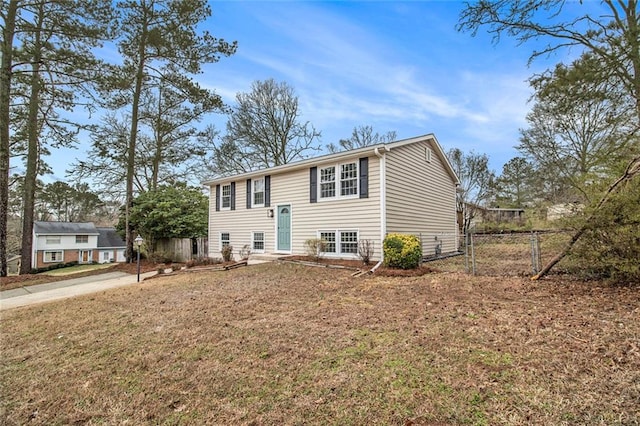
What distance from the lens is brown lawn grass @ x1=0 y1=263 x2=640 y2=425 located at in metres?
2.46

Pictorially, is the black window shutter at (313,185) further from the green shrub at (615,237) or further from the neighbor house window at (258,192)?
the green shrub at (615,237)

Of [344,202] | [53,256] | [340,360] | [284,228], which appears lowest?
[53,256]

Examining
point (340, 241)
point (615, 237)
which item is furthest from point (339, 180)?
point (615, 237)

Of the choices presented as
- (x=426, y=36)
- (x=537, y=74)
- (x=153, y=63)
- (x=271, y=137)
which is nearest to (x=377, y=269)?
(x=537, y=74)

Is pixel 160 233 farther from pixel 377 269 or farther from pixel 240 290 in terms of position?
pixel 377 269

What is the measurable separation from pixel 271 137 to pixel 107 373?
2036cm

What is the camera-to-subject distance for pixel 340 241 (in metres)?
11.0

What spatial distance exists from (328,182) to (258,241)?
15.3ft

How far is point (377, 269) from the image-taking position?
28.9 ft

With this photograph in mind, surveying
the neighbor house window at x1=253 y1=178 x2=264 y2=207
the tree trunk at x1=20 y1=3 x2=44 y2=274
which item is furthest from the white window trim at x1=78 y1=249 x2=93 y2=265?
the neighbor house window at x1=253 y1=178 x2=264 y2=207

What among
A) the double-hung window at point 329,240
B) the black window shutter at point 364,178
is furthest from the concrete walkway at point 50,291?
the black window shutter at point 364,178

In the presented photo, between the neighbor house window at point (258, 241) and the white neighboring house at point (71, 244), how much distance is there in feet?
97.8

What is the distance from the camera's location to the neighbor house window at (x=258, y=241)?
13.6m

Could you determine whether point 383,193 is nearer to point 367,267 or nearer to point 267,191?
point 367,267
